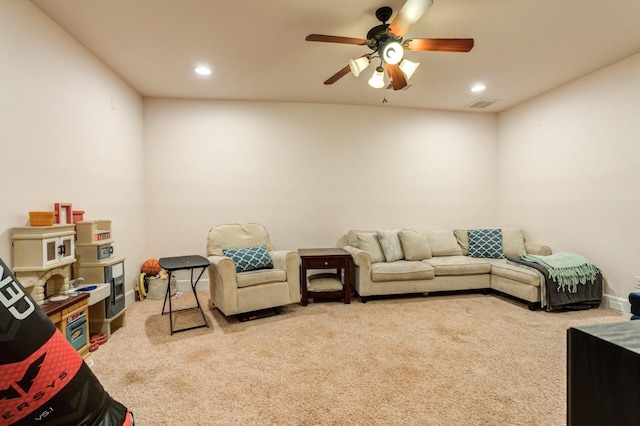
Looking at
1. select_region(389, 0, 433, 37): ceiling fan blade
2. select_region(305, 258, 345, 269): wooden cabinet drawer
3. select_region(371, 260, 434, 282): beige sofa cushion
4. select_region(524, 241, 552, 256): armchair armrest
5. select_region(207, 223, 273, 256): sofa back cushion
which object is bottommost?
select_region(371, 260, 434, 282): beige sofa cushion

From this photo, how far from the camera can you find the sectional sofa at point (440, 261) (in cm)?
375

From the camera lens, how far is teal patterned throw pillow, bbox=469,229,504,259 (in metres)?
4.27

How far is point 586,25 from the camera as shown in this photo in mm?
2580

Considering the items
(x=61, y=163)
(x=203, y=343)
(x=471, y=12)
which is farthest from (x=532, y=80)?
(x=61, y=163)

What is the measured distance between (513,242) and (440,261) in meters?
1.18

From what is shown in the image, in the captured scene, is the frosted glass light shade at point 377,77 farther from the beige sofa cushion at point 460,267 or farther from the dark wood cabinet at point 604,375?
the dark wood cabinet at point 604,375

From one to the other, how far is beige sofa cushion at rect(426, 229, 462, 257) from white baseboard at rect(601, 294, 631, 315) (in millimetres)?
1586

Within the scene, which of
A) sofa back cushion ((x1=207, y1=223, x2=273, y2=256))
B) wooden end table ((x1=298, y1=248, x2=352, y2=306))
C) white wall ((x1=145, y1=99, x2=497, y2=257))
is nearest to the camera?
sofa back cushion ((x1=207, y1=223, x2=273, y2=256))

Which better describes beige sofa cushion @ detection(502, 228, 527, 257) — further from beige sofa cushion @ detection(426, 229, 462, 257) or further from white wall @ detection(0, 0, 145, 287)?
white wall @ detection(0, 0, 145, 287)

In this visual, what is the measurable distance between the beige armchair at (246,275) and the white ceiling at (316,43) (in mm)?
1846

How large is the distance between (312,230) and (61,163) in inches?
114

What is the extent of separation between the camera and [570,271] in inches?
133

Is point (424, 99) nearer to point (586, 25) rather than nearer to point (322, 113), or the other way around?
point (322, 113)

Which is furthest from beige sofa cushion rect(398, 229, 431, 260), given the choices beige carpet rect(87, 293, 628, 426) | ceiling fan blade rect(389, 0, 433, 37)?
ceiling fan blade rect(389, 0, 433, 37)
